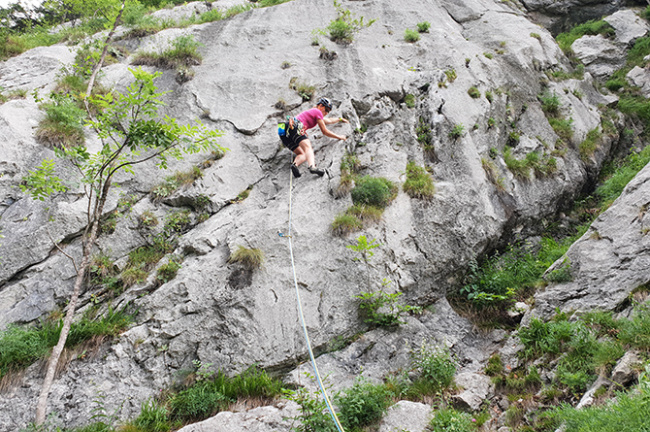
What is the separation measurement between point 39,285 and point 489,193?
929 centimetres

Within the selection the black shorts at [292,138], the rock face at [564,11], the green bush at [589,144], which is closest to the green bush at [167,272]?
the black shorts at [292,138]

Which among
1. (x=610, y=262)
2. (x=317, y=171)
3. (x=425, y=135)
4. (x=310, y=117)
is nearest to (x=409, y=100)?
(x=425, y=135)

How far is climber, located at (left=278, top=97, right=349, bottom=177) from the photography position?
8461 millimetres

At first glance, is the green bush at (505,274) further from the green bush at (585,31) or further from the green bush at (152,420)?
the green bush at (585,31)

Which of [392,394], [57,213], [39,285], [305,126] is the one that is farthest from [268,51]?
[392,394]

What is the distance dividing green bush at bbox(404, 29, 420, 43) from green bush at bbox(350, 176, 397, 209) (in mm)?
7156

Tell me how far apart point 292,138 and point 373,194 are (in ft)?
8.23

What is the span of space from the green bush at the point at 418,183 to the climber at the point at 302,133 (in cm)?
184

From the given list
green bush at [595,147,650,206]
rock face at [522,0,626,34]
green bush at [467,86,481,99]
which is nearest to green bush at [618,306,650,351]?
green bush at [595,147,650,206]

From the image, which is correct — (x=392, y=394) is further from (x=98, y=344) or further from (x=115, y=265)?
(x=115, y=265)

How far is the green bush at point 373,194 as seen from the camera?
7.56 m

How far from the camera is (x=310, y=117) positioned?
28.5ft

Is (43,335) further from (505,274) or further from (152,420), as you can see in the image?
(505,274)

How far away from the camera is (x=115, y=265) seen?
7059 millimetres
